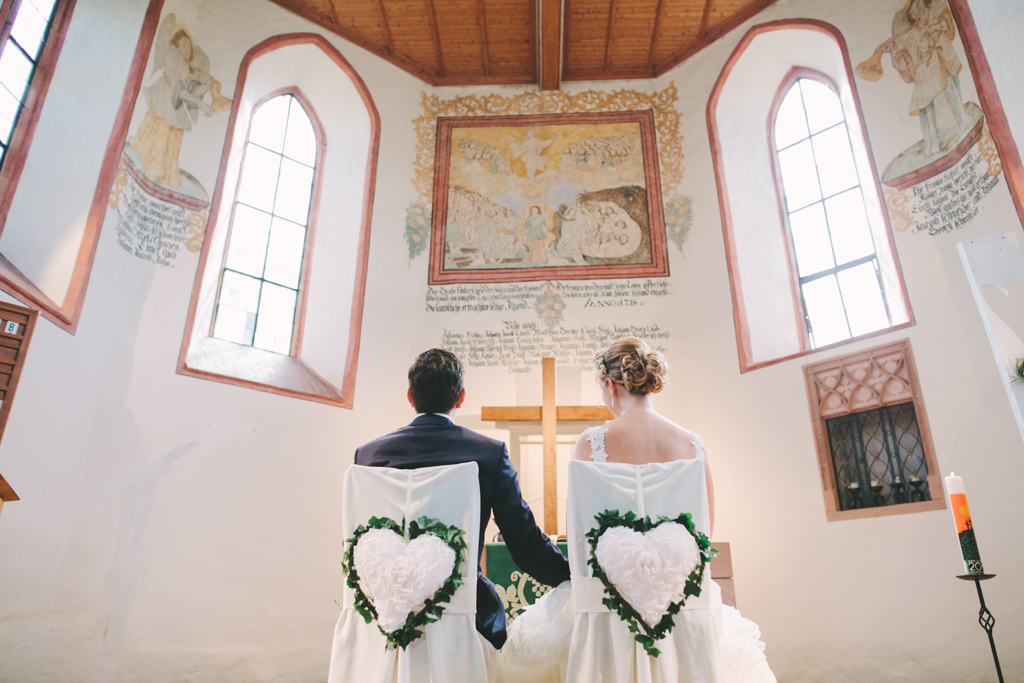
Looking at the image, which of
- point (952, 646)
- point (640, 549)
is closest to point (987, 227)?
point (952, 646)

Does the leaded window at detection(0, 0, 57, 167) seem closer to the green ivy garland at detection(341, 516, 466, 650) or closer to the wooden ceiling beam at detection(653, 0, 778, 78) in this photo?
the green ivy garland at detection(341, 516, 466, 650)

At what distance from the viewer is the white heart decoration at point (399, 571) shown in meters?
1.94

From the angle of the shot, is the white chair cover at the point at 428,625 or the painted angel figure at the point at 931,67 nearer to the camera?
the white chair cover at the point at 428,625

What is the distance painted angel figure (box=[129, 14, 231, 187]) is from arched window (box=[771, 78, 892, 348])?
208 inches

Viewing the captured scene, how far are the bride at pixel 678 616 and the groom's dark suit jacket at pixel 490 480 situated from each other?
11cm

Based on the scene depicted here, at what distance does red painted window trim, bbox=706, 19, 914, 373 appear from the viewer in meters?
5.45

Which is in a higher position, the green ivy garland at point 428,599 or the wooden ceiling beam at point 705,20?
the wooden ceiling beam at point 705,20

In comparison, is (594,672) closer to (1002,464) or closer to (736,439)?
(1002,464)

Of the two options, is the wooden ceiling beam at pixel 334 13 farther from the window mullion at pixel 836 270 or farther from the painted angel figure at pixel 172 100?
the window mullion at pixel 836 270

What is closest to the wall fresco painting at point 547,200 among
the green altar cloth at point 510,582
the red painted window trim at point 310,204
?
the red painted window trim at point 310,204

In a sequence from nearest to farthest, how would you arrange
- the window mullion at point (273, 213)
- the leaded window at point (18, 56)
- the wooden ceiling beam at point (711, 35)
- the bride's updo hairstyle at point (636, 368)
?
the bride's updo hairstyle at point (636, 368), the leaded window at point (18, 56), the window mullion at point (273, 213), the wooden ceiling beam at point (711, 35)

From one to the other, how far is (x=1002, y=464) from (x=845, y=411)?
109cm

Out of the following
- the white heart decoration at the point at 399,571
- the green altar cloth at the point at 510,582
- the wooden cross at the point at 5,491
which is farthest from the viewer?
the green altar cloth at the point at 510,582

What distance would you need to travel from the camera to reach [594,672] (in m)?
1.96
